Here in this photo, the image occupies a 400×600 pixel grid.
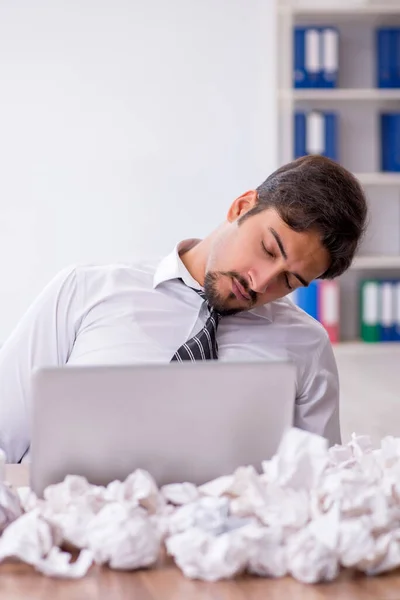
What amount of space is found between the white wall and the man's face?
2571 mm

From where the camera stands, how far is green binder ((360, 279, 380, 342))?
154 inches

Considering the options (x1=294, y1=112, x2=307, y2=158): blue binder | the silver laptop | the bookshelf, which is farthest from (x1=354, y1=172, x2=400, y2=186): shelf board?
the silver laptop

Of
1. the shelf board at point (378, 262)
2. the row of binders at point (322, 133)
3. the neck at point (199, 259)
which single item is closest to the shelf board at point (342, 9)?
the row of binders at point (322, 133)

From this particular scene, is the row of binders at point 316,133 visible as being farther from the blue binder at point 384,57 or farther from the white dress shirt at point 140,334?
the white dress shirt at point 140,334

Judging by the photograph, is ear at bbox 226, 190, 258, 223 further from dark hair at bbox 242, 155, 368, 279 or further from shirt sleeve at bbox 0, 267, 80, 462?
shirt sleeve at bbox 0, 267, 80, 462

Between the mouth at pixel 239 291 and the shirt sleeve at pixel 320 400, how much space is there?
22cm

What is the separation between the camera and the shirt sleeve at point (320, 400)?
1583 millimetres

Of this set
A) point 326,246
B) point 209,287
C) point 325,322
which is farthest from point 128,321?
point 325,322

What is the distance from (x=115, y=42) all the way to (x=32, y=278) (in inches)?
51.8

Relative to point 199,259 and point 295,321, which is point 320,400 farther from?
point 199,259

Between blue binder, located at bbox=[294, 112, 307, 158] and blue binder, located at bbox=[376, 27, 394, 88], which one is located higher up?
blue binder, located at bbox=[376, 27, 394, 88]

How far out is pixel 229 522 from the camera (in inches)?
32.4

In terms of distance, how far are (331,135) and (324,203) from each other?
2486mm

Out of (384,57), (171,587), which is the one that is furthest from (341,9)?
(171,587)
